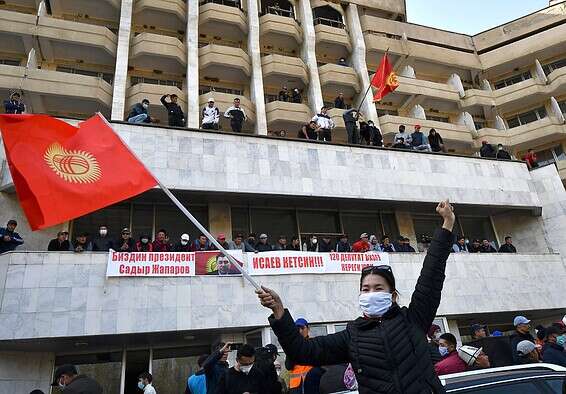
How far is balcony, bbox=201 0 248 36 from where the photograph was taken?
2156 cm

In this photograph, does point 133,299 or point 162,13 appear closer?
point 133,299

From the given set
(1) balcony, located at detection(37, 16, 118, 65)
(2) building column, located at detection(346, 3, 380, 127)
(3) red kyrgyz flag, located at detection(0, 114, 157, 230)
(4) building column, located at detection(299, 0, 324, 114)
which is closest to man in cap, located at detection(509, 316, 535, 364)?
(3) red kyrgyz flag, located at detection(0, 114, 157, 230)

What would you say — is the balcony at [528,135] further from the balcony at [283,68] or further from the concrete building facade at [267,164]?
the balcony at [283,68]

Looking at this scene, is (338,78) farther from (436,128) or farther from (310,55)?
(436,128)

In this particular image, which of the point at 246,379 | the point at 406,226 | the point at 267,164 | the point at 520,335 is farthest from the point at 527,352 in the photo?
the point at 406,226

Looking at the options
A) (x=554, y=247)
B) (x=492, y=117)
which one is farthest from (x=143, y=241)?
(x=492, y=117)

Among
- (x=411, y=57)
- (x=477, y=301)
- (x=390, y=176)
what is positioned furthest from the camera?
(x=411, y=57)

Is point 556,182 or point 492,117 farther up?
point 492,117

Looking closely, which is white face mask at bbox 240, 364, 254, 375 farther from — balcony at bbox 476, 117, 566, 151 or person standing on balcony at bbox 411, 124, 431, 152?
balcony at bbox 476, 117, 566, 151

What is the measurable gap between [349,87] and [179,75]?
876cm

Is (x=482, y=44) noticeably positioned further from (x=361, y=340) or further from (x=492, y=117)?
(x=361, y=340)

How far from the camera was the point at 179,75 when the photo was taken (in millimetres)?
21656

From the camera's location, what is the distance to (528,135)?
25.2 meters

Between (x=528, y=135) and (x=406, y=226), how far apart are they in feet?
44.9
